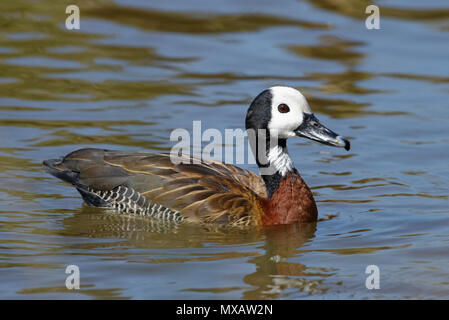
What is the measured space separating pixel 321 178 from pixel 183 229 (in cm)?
263

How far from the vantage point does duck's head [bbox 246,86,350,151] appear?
1012 cm

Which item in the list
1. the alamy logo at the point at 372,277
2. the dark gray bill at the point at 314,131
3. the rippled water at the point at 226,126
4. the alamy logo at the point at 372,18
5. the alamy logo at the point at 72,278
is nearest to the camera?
the alamy logo at the point at 72,278

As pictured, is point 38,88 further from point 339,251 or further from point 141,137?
point 339,251

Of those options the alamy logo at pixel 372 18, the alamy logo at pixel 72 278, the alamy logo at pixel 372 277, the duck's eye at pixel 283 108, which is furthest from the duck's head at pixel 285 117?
the alamy logo at pixel 372 18

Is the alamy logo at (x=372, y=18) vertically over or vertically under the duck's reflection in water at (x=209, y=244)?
over

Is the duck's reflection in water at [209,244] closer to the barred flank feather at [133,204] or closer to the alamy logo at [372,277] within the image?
the barred flank feather at [133,204]

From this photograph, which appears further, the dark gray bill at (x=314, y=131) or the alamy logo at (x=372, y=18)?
the alamy logo at (x=372, y=18)

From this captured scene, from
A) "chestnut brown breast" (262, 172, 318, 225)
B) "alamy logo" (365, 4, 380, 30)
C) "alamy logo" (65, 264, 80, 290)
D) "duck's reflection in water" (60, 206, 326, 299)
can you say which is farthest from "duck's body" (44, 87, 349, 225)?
"alamy logo" (365, 4, 380, 30)

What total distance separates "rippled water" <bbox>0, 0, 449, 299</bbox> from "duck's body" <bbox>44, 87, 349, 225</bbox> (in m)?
0.20

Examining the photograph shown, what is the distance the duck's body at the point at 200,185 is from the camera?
10180 mm

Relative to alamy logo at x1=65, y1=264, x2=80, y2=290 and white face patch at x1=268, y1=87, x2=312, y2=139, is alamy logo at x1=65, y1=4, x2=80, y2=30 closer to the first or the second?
white face patch at x1=268, y1=87, x2=312, y2=139

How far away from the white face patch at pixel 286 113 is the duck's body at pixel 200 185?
0.01m

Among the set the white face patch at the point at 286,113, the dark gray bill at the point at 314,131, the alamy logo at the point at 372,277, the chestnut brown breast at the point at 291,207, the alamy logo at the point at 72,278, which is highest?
the white face patch at the point at 286,113
